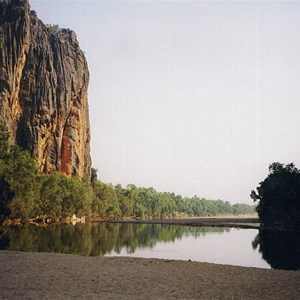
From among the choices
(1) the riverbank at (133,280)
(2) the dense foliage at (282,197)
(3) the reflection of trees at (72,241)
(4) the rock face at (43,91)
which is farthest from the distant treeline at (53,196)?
(2) the dense foliage at (282,197)

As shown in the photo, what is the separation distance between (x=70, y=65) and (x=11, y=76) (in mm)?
41792

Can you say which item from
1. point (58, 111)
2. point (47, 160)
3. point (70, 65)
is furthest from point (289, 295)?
point (70, 65)

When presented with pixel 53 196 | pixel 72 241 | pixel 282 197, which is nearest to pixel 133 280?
pixel 72 241

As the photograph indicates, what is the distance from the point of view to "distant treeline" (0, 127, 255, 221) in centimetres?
5422

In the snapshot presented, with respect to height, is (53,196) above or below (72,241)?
above

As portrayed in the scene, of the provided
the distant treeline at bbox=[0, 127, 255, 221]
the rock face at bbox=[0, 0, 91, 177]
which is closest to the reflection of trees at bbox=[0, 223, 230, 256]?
the distant treeline at bbox=[0, 127, 255, 221]

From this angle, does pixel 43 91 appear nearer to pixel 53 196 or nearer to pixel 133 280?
pixel 53 196

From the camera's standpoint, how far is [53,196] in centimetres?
7875

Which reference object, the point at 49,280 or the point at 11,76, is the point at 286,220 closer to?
the point at 49,280

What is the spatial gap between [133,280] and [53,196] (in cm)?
6805

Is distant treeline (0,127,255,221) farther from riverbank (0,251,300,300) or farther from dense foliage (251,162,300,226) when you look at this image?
dense foliage (251,162,300,226)

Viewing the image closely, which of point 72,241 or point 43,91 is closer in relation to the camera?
point 72,241

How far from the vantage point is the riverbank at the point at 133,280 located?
1158cm

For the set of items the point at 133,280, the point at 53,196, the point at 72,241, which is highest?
the point at 53,196
